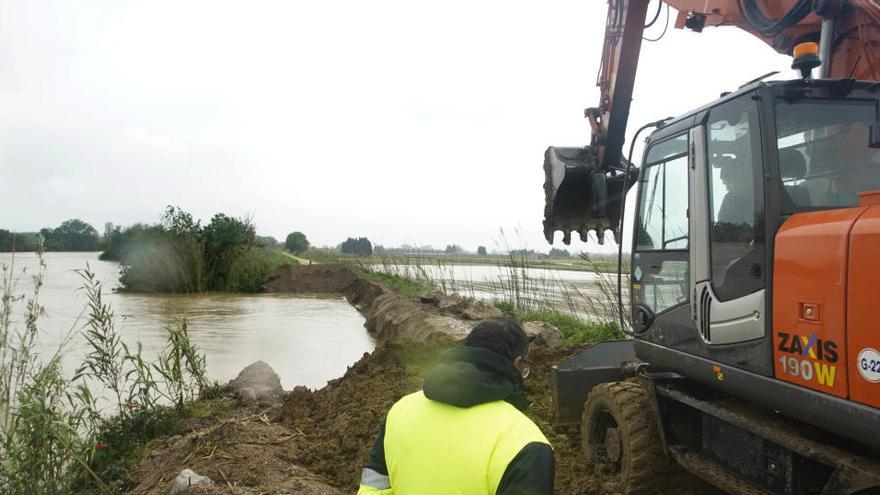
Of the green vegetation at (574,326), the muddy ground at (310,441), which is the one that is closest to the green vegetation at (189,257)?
the green vegetation at (574,326)

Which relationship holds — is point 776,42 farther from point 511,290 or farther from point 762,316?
point 511,290

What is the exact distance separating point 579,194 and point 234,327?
42.9ft

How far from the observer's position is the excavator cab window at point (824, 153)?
3074 mm

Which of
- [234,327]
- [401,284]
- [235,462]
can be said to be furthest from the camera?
[401,284]

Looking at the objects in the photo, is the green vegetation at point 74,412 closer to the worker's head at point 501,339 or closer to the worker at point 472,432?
the worker at point 472,432

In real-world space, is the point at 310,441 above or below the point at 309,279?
below

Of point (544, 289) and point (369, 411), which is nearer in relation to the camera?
point (369, 411)

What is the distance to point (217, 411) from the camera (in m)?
7.11

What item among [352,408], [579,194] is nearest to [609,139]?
[579,194]

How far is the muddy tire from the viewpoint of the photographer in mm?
4055

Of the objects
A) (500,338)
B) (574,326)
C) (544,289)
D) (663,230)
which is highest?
(663,230)

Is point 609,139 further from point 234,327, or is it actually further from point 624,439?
point 234,327

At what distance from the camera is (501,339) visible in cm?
196

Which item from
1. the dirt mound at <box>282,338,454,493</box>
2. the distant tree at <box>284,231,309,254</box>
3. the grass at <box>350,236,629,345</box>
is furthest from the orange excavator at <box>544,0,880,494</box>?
the distant tree at <box>284,231,309,254</box>
